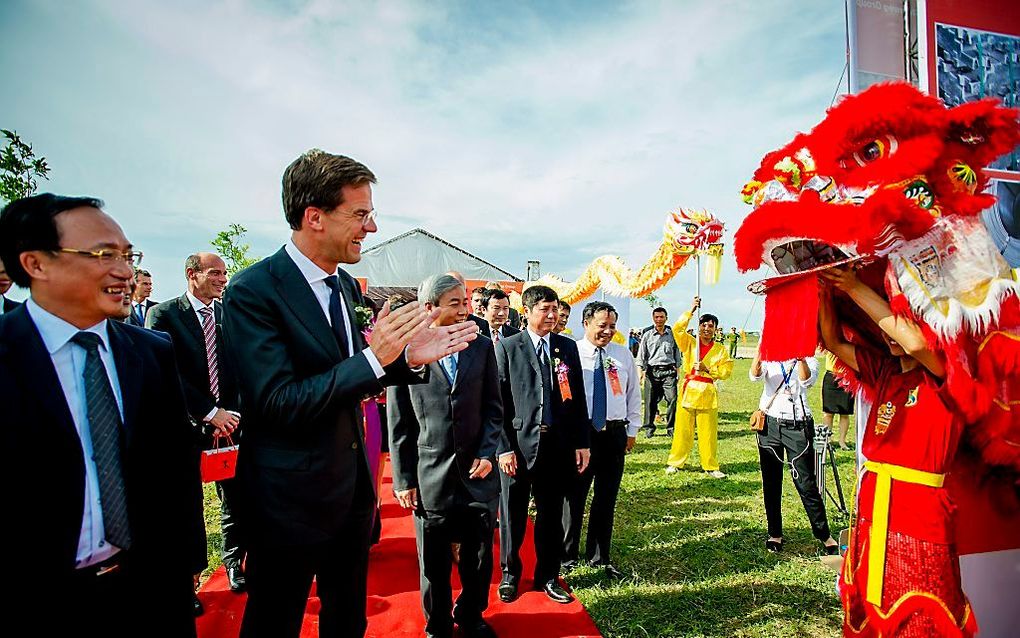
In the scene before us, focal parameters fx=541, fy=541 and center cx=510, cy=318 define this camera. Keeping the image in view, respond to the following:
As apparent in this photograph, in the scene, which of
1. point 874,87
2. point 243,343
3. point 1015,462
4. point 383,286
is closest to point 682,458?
point 1015,462

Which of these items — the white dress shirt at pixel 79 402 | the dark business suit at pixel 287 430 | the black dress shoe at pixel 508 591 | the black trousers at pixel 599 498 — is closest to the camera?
the white dress shirt at pixel 79 402

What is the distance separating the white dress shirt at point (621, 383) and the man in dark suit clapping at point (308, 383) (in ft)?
8.63

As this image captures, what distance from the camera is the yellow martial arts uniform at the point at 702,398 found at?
701 centimetres

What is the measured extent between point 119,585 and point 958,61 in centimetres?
445

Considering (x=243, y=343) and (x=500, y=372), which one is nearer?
(x=243, y=343)

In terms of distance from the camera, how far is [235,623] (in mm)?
3416

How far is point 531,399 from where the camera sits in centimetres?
383

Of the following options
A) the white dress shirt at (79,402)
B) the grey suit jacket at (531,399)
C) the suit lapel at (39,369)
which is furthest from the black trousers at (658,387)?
the suit lapel at (39,369)

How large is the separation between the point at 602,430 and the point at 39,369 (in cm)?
365

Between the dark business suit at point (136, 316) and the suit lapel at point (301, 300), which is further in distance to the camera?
the dark business suit at point (136, 316)

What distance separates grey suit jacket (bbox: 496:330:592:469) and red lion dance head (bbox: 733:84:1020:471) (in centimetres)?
200

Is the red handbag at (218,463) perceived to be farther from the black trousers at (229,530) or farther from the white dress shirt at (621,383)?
the white dress shirt at (621,383)

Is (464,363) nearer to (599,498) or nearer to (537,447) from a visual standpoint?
(537,447)

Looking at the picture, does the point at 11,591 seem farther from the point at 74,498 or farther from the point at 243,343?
the point at 243,343
